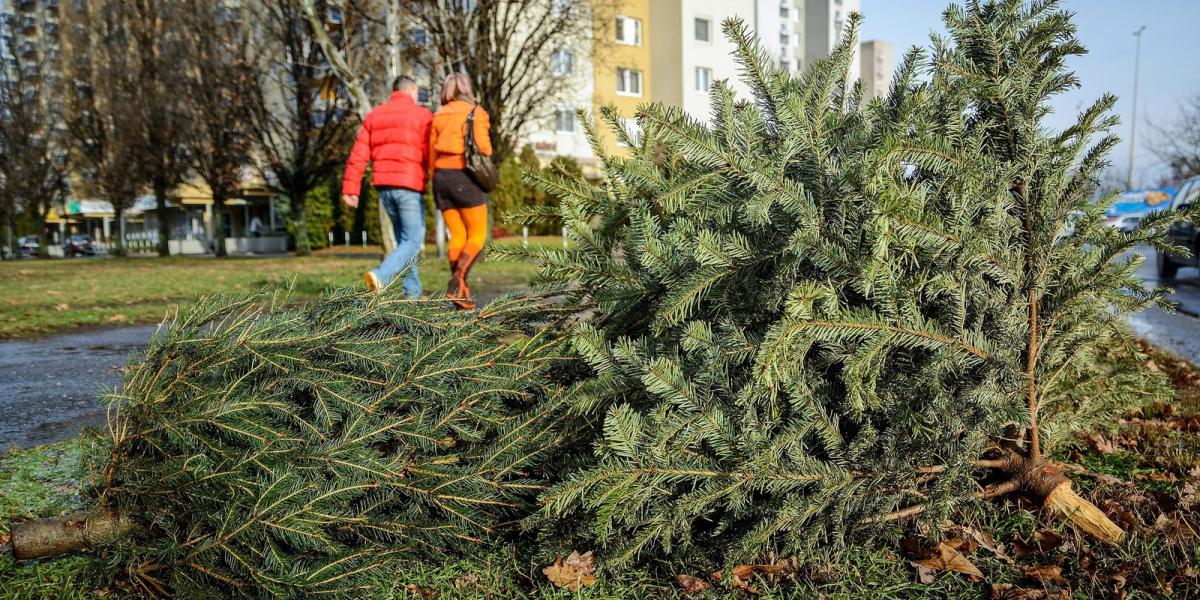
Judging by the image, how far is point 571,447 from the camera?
2465 millimetres

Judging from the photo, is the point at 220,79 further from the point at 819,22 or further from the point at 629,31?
the point at 819,22

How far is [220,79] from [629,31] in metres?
24.5

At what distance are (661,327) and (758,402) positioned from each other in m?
0.34

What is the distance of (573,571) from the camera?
220cm

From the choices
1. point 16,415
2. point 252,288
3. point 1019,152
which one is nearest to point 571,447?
point 252,288

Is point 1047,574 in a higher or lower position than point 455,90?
lower

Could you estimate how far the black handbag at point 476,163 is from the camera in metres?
6.41

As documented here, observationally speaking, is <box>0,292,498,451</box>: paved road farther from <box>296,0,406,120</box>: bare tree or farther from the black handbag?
<box>296,0,406,120</box>: bare tree

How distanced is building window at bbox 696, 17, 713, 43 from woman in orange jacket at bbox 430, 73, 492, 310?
41.6 m

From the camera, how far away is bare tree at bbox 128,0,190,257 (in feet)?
92.2

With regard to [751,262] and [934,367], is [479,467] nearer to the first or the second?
[751,262]

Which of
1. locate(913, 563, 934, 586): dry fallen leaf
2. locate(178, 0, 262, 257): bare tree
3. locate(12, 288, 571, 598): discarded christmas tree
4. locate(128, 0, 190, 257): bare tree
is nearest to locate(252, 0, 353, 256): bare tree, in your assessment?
locate(178, 0, 262, 257): bare tree

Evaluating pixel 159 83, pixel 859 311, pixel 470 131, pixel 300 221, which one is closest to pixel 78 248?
pixel 159 83

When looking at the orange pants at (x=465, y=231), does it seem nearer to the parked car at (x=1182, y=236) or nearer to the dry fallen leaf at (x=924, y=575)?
the dry fallen leaf at (x=924, y=575)
